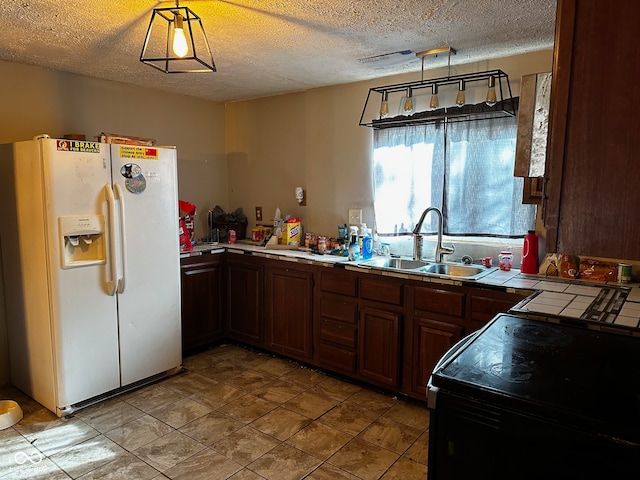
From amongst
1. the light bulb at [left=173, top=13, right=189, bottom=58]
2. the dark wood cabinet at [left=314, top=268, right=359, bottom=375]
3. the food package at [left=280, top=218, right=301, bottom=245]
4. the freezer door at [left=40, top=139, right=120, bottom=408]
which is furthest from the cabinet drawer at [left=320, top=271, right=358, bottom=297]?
the light bulb at [left=173, top=13, right=189, bottom=58]

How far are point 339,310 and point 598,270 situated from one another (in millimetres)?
1581

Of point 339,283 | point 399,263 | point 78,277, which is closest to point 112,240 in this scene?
point 78,277

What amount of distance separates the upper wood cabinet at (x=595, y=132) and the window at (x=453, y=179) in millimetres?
2038

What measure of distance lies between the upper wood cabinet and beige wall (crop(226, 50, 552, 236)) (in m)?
2.31

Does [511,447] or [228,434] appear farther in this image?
[228,434]

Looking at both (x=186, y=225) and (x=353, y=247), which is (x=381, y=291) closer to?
(x=353, y=247)

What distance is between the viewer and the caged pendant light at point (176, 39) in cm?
181

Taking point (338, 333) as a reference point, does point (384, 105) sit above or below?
above

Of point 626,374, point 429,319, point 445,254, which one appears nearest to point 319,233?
point 445,254

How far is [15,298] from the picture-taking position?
2.83m

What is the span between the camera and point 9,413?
98.3 inches

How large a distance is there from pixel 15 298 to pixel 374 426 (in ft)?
7.98

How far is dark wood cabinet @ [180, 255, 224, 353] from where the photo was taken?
347 centimetres

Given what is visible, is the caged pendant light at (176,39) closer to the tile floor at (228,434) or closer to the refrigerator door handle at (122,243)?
the refrigerator door handle at (122,243)
